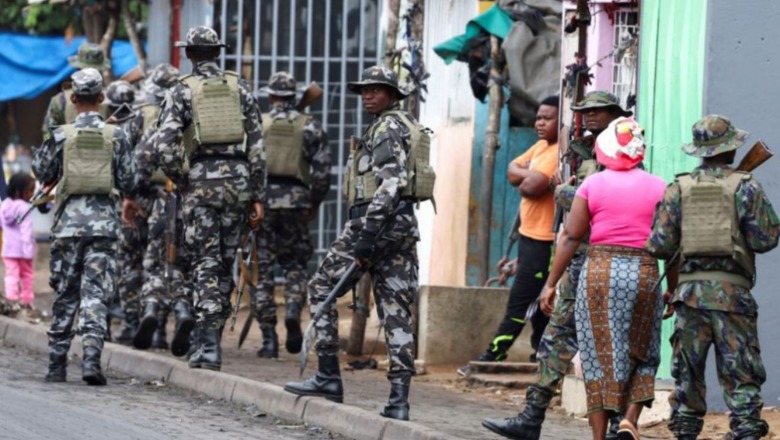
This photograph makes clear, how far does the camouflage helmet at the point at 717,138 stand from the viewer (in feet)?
27.0

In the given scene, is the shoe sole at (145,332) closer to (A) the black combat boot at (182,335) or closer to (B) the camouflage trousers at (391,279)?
(A) the black combat boot at (182,335)

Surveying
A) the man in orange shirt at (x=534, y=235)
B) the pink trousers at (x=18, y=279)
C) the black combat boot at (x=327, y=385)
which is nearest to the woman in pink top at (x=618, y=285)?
the black combat boot at (x=327, y=385)

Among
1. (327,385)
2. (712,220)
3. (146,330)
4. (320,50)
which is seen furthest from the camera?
(320,50)

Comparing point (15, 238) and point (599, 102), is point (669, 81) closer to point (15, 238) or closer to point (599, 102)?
point (599, 102)

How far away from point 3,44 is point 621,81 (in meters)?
13.6

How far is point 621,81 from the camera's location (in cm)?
1102

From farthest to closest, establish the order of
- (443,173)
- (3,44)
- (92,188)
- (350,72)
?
(3,44) → (350,72) → (443,173) → (92,188)

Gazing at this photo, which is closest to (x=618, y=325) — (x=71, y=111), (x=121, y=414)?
(x=121, y=414)

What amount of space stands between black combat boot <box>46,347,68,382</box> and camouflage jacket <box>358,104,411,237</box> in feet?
9.44

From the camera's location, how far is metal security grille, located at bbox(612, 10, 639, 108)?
10.9 metres

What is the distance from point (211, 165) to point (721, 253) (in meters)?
4.12

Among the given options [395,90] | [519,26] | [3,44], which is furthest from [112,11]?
[395,90]

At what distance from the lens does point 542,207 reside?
1191 cm

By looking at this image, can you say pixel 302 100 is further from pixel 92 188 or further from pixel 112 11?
pixel 112 11
